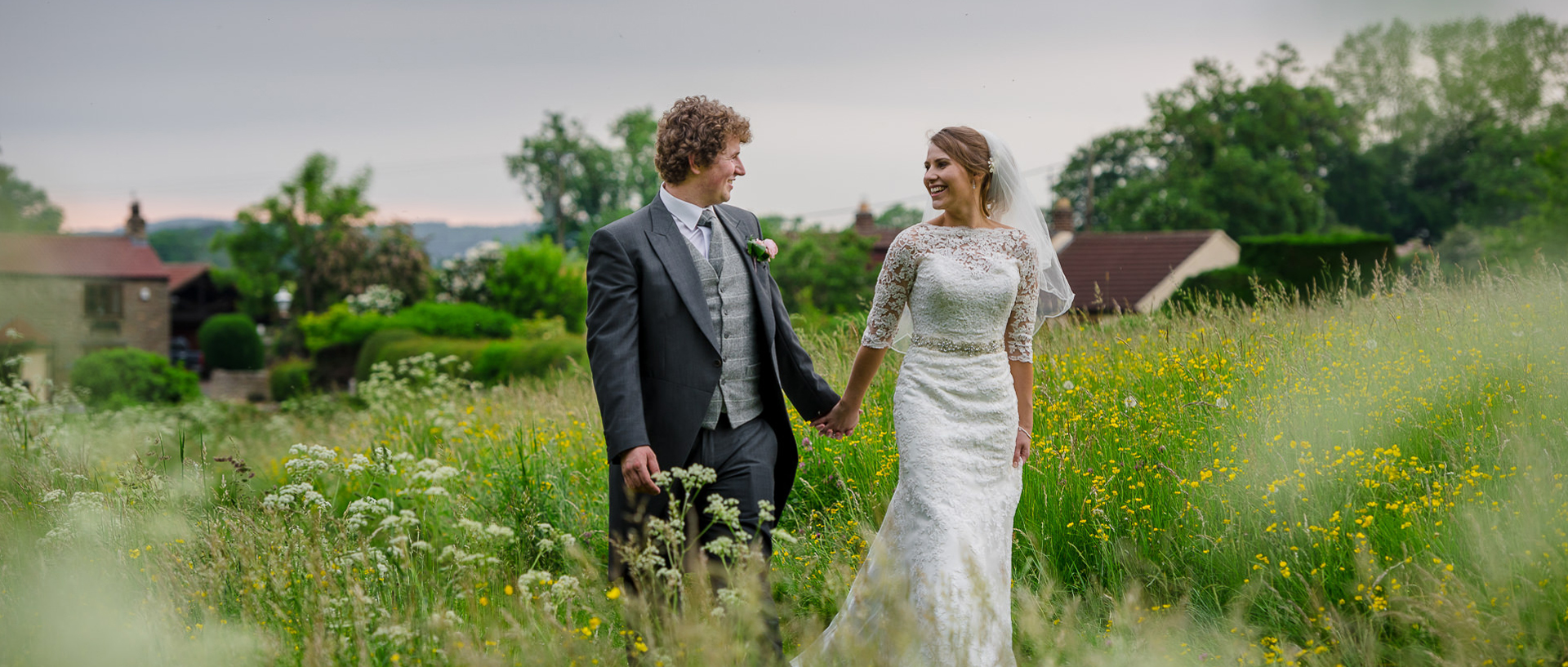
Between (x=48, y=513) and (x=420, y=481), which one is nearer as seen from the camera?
(x=48, y=513)

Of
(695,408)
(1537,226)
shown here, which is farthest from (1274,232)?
(695,408)

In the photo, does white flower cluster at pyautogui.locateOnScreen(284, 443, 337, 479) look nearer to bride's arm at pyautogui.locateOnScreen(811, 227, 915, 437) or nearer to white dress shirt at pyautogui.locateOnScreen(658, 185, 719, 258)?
white dress shirt at pyautogui.locateOnScreen(658, 185, 719, 258)

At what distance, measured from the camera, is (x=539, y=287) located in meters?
32.7

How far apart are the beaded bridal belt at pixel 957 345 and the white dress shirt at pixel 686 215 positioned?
31.6 inches

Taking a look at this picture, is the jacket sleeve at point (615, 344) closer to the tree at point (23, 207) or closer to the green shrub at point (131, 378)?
the tree at point (23, 207)

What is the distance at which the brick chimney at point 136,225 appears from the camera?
46.3 m

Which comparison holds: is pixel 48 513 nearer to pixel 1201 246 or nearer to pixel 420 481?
pixel 420 481

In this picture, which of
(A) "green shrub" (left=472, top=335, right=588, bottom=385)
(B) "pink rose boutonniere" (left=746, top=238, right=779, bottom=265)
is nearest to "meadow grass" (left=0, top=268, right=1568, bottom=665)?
(B) "pink rose boutonniere" (left=746, top=238, right=779, bottom=265)

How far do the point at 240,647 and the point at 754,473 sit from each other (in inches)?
61.8

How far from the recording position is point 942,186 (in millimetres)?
3475

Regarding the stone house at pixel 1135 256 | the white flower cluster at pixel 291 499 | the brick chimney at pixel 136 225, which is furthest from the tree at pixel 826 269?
the brick chimney at pixel 136 225

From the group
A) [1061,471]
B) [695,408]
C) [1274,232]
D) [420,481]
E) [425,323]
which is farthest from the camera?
[1274,232]

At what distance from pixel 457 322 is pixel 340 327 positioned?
6724mm

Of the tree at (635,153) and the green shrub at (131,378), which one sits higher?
the tree at (635,153)
